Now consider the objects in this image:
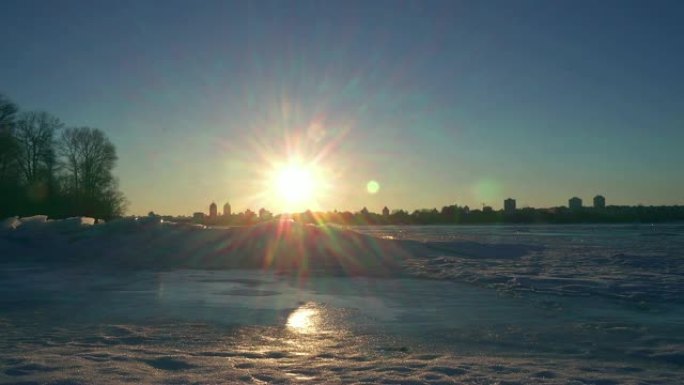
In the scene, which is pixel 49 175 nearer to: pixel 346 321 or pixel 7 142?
pixel 7 142

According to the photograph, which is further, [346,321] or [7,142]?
[7,142]

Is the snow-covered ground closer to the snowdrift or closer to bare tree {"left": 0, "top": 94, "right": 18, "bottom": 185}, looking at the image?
the snowdrift

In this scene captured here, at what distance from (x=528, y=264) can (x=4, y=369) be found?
16659mm

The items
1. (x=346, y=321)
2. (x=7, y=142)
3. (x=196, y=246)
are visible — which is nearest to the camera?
(x=346, y=321)

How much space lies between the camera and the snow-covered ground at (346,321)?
5961mm

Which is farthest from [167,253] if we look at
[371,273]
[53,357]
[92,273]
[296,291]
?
[53,357]

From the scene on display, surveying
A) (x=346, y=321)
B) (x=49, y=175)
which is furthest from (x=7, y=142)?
(x=346, y=321)

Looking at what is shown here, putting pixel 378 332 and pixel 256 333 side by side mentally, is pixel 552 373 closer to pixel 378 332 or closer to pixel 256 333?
pixel 378 332

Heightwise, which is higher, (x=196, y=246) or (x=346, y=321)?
(x=196, y=246)

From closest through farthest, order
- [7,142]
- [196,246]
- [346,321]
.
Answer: [346,321], [196,246], [7,142]

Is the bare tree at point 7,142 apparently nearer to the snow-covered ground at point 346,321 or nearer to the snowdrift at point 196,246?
the snowdrift at point 196,246

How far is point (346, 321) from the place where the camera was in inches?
357

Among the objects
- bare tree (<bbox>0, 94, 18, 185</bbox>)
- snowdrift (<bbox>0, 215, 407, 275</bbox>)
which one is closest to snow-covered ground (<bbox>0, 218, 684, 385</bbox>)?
snowdrift (<bbox>0, 215, 407, 275</bbox>)

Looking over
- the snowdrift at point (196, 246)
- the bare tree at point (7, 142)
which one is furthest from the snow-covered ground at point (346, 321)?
the bare tree at point (7, 142)
